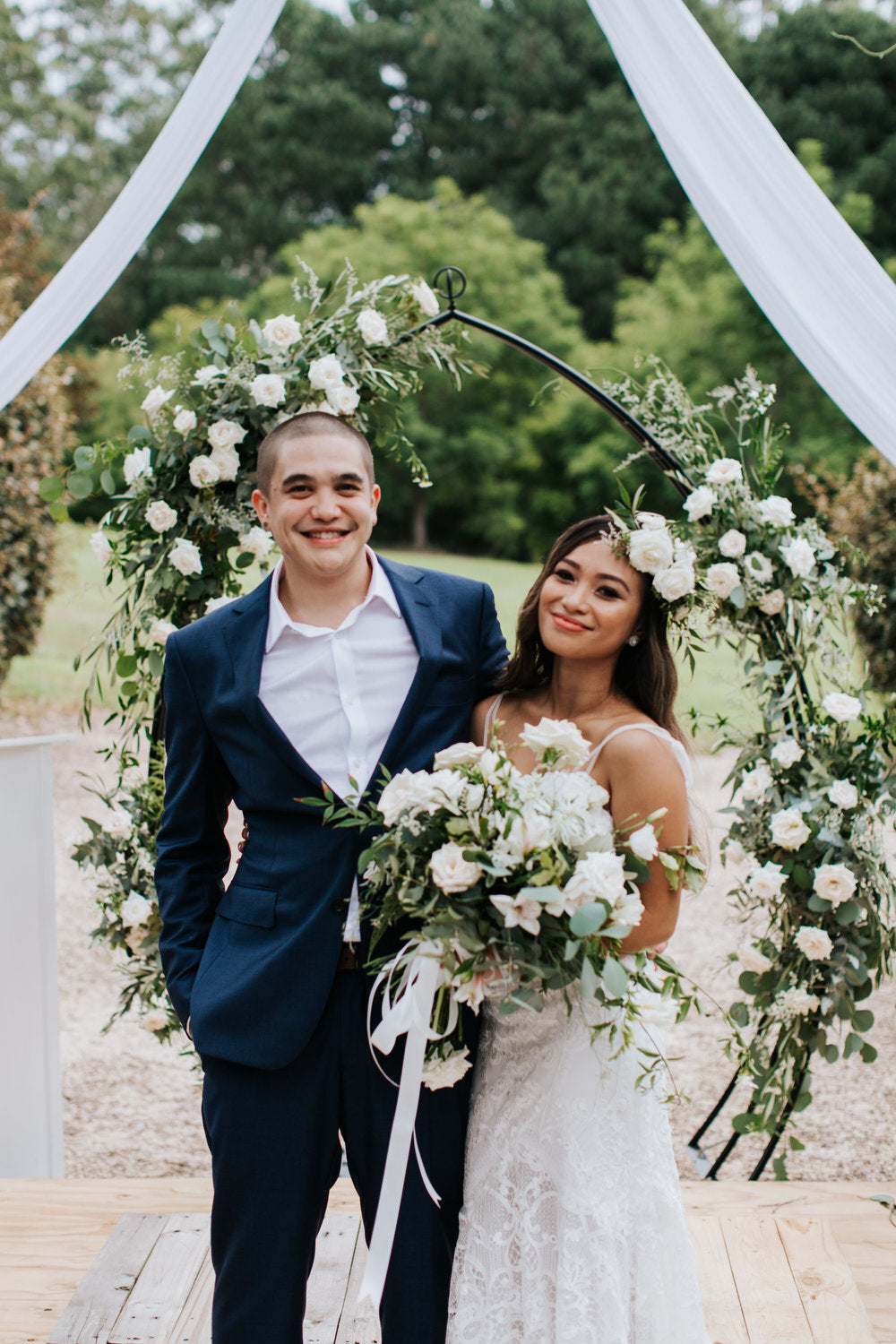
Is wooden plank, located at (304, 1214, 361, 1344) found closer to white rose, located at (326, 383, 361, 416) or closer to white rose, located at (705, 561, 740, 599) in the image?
white rose, located at (705, 561, 740, 599)

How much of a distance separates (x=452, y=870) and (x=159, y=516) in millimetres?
1727

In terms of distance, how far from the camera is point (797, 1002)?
125 inches

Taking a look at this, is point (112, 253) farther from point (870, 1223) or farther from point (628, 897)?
point (870, 1223)

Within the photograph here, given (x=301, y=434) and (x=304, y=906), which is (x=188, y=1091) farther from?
(x=301, y=434)

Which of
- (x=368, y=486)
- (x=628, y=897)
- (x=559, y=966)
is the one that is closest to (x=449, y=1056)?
(x=559, y=966)

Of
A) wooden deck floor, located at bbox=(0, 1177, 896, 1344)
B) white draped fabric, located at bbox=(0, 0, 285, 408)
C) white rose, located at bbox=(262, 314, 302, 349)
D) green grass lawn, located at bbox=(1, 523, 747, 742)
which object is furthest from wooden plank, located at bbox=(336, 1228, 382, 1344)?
A: green grass lawn, located at bbox=(1, 523, 747, 742)

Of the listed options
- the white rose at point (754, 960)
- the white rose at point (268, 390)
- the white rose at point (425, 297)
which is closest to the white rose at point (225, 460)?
the white rose at point (268, 390)

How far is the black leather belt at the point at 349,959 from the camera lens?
2.17 m

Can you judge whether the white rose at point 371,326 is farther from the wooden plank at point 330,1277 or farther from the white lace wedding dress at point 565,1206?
the wooden plank at point 330,1277

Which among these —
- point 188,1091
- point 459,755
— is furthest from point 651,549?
point 188,1091

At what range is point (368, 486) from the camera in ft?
7.53

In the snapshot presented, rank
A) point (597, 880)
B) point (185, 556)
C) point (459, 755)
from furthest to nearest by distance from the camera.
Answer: point (185, 556), point (459, 755), point (597, 880)

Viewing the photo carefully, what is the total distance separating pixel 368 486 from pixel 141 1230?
6.46 feet

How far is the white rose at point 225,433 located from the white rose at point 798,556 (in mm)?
1421
